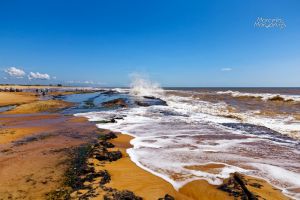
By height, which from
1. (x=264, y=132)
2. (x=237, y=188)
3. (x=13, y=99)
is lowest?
(x=264, y=132)

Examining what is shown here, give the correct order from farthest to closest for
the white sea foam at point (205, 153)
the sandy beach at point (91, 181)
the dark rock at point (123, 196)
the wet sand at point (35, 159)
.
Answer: the white sea foam at point (205, 153)
the wet sand at point (35, 159)
the sandy beach at point (91, 181)
the dark rock at point (123, 196)

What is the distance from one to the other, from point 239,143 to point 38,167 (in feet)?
32.9

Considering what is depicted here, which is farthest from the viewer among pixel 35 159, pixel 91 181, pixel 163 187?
pixel 35 159

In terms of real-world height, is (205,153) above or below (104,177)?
below

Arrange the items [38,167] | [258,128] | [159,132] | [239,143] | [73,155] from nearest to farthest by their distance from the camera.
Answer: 1. [38,167]
2. [73,155]
3. [239,143]
4. [159,132]
5. [258,128]

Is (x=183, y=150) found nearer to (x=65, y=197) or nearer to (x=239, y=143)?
(x=239, y=143)

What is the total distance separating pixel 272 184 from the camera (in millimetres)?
7570

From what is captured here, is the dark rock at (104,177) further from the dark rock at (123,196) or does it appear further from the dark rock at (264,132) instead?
the dark rock at (264,132)

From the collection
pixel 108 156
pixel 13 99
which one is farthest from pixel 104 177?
pixel 13 99

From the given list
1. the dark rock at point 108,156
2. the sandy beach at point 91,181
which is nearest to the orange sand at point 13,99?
the sandy beach at point 91,181

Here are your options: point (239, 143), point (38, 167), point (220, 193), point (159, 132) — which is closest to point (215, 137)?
point (239, 143)

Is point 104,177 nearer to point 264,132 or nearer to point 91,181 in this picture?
point 91,181

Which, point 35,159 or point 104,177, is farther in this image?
point 35,159

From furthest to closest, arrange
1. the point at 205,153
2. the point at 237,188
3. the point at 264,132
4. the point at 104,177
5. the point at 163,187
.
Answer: the point at 264,132, the point at 205,153, the point at 104,177, the point at 163,187, the point at 237,188
